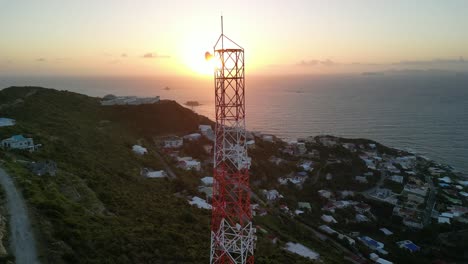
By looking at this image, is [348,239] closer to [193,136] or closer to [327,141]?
[193,136]

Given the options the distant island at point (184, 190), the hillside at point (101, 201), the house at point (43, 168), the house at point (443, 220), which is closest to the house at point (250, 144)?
the distant island at point (184, 190)

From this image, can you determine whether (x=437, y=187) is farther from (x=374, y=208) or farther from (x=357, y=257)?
(x=357, y=257)

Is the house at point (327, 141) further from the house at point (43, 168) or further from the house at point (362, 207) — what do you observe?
the house at point (43, 168)

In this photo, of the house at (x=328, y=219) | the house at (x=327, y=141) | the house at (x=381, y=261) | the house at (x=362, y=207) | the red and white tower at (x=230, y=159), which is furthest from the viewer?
the house at (x=327, y=141)

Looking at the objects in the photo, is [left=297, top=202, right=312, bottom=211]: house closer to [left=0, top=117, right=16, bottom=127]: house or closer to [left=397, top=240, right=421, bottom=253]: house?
[left=397, top=240, right=421, bottom=253]: house

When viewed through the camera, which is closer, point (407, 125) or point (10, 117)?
point (10, 117)

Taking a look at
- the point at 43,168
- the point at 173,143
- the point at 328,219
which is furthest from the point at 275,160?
the point at 43,168

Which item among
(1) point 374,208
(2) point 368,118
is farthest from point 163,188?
(2) point 368,118
